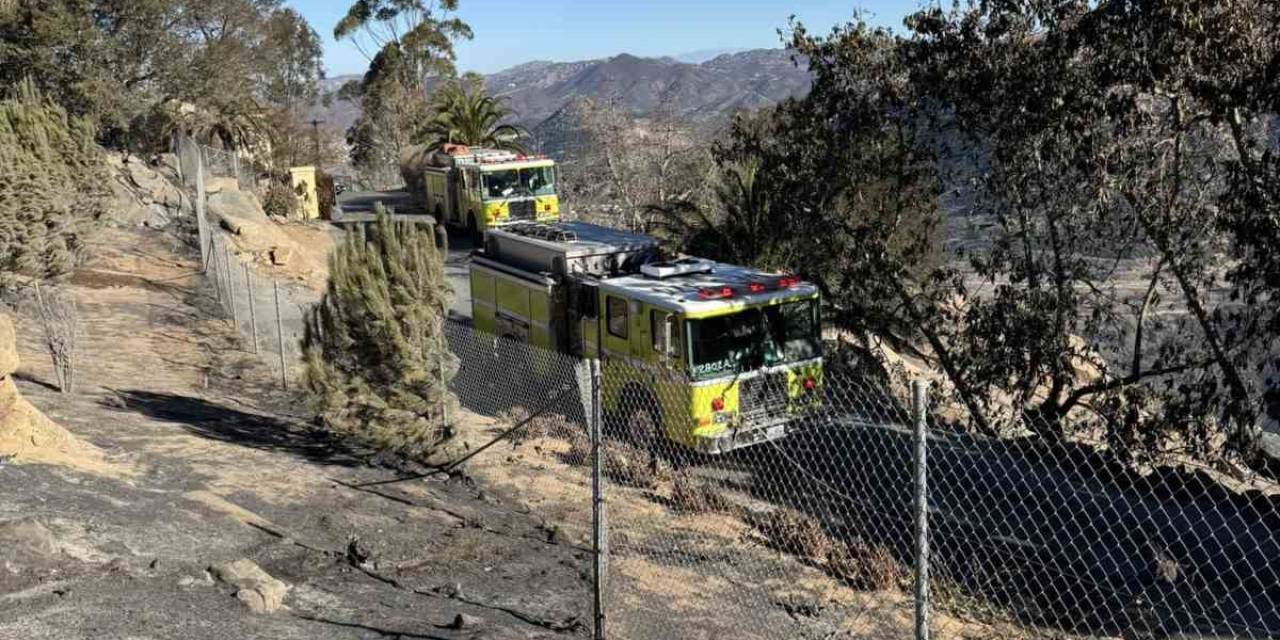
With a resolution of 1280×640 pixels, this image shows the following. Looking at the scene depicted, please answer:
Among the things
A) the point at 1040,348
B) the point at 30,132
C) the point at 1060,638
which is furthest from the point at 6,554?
the point at 1040,348

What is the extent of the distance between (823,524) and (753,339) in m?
2.90

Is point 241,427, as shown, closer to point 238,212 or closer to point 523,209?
point 238,212

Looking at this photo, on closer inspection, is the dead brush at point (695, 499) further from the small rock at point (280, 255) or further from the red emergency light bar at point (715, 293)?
the small rock at point (280, 255)

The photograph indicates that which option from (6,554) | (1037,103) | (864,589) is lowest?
(864,589)

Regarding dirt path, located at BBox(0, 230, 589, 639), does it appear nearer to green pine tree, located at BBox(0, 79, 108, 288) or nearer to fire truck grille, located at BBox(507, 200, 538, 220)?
green pine tree, located at BBox(0, 79, 108, 288)

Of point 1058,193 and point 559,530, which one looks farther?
point 1058,193

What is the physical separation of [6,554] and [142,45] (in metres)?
30.1

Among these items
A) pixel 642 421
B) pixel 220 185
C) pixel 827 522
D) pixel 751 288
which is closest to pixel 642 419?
pixel 642 421

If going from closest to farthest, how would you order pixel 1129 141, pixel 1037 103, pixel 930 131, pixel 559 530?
pixel 559 530
pixel 1129 141
pixel 1037 103
pixel 930 131

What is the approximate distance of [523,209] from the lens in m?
28.0

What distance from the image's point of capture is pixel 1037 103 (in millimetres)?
13992

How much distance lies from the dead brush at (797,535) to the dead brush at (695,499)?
14.8 inches

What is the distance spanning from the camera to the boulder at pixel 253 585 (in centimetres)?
648

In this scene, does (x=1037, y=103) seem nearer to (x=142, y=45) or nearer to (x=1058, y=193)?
(x=1058, y=193)
